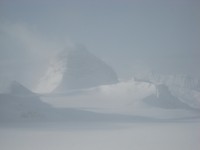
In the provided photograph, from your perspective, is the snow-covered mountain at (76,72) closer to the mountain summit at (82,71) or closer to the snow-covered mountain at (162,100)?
the mountain summit at (82,71)

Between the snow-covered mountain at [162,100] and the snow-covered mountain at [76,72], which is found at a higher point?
the snow-covered mountain at [76,72]

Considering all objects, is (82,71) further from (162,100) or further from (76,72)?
(162,100)

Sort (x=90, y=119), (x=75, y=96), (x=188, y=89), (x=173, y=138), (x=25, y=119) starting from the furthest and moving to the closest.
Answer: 1. (x=188, y=89)
2. (x=75, y=96)
3. (x=90, y=119)
4. (x=25, y=119)
5. (x=173, y=138)

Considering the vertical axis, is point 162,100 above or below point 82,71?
below

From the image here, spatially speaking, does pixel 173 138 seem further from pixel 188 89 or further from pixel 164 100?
pixel 188 89

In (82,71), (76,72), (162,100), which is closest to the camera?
(162,100)

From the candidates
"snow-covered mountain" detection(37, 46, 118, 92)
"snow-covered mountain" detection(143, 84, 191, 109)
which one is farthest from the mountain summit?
"snow-covered mountain" detection(143, 84, 191, 109)

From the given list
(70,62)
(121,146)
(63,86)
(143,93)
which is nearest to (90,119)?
(121,146)

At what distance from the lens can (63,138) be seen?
16.9m

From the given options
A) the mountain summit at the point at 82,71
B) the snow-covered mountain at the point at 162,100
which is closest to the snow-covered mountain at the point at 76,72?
the mountain summit at the point at 82,71

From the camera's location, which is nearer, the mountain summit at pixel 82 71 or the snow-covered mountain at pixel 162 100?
the snow-covered mountain at pixel 162 100

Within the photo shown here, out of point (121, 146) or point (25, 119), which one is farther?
point (25, 119)

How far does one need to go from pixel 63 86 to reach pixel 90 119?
31838mm

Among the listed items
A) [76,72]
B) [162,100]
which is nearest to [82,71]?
[76,72]
